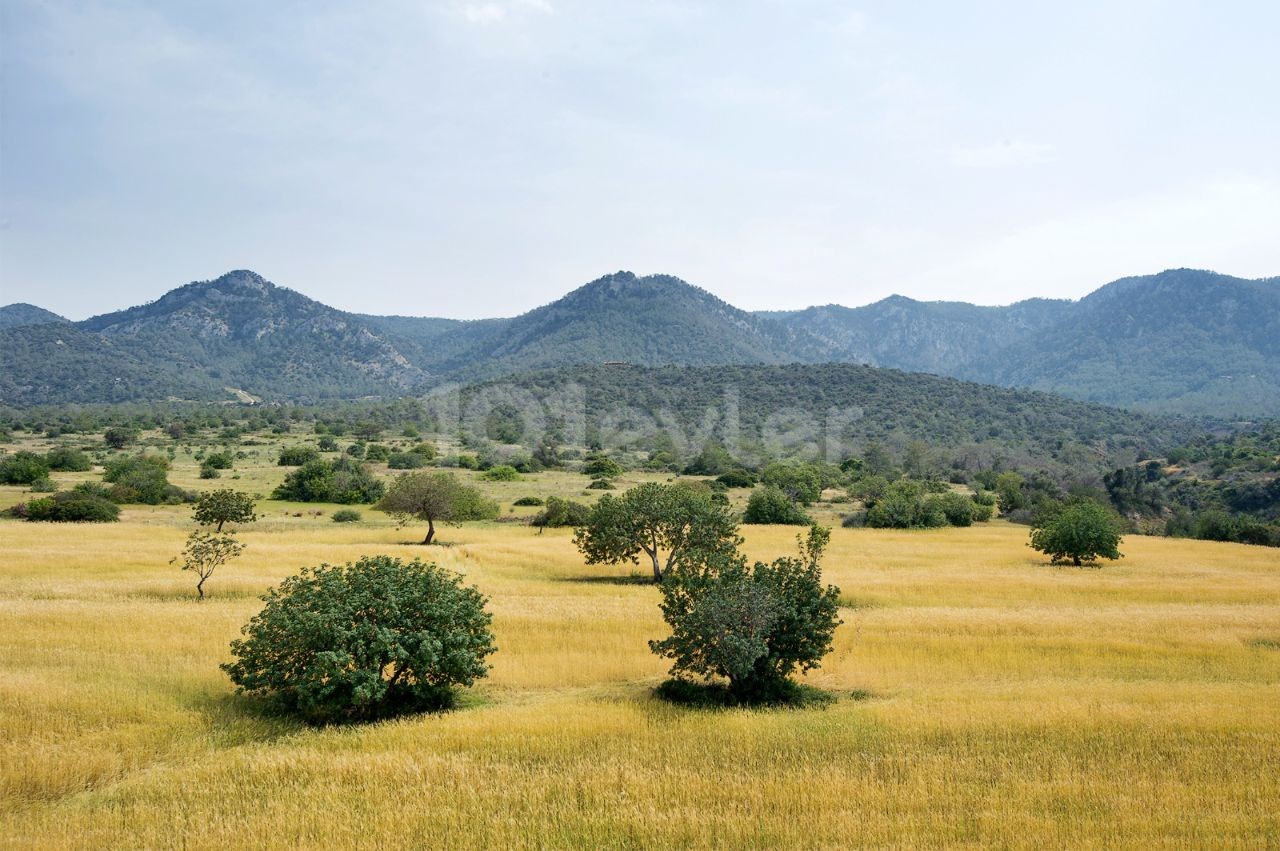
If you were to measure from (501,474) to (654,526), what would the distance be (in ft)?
197

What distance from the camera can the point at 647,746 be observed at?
1308cm

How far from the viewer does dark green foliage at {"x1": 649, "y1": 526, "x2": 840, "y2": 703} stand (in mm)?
16312

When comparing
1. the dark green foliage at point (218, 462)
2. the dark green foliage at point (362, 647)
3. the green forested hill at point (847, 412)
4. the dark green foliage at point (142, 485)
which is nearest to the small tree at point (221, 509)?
the dark green foliage at point (142, 485)

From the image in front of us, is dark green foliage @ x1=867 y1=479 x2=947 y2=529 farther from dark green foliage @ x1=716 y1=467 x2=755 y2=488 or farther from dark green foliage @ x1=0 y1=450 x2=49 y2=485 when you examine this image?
dark green foliage @ x1=0 y1=450 x2=49 y2=485

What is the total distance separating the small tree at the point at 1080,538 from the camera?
4375 centimetres

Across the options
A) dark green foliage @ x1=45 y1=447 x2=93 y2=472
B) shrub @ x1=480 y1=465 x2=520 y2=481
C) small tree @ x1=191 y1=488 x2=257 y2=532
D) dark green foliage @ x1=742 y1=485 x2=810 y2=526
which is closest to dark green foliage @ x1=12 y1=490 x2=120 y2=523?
small tree @ x1=191 y1=488 x2=257 y2=532

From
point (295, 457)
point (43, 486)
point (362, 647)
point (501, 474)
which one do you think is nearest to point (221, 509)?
point (362, 647)

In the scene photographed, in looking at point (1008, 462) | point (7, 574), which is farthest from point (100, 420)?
point (1008, 462)

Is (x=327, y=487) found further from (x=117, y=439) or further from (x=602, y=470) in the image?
(x=117, y=439)

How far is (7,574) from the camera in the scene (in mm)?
30359

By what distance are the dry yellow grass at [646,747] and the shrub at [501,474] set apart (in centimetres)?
6780

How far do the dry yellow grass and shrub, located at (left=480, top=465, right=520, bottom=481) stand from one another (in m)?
67.8

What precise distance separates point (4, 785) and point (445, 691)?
696 centimetres

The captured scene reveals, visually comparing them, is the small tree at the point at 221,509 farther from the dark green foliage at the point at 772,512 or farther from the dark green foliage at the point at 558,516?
the dark green foliage at the point at 772,512
